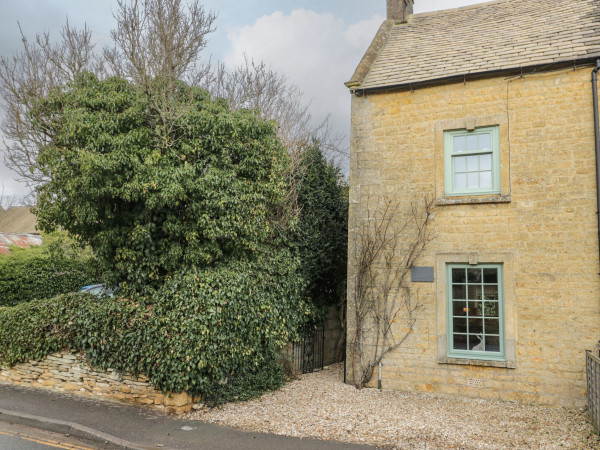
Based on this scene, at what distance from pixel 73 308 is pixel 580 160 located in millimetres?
10302

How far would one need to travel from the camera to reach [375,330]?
10.0 metres

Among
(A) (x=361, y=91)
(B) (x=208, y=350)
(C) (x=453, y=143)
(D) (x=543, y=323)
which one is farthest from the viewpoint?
(A) (x=361, y=91)

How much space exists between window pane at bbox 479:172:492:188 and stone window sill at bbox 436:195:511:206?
11.9 inches

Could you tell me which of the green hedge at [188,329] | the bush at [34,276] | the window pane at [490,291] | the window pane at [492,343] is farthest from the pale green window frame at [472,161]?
the bush at [34,276]

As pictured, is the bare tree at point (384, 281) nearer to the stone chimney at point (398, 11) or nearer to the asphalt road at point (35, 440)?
the asphalt road at point (35, 440)

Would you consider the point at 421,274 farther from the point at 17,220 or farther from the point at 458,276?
the point at 17,220

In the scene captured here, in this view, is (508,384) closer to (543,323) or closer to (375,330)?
(543,323)

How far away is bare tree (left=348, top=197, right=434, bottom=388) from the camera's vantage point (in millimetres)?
9812

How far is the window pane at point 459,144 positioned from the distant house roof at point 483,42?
1.30m

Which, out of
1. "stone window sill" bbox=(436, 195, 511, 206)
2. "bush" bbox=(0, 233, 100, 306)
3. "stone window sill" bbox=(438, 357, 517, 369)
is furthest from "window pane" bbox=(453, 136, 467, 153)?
"bush" bbox=(0, 233, 100, 306)

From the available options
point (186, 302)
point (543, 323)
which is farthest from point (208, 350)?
point (543, 323)

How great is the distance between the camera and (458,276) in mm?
9570

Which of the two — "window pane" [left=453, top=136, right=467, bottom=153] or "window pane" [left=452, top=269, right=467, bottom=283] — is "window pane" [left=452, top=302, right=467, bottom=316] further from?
"window pane" [left=453, top=136, right=467, bottom=153]

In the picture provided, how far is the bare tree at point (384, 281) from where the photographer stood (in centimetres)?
981
